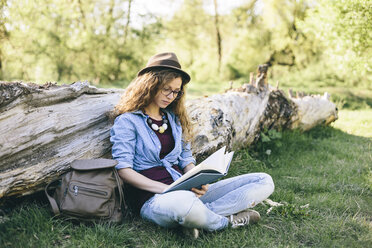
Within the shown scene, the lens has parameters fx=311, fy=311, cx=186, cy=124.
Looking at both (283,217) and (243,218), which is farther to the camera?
(283,217)

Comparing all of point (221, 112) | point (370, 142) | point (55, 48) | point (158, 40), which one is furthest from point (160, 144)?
point (158, 40)

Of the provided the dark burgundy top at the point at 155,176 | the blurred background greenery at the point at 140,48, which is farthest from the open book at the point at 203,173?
the blurred background greenery at the point at 140,48

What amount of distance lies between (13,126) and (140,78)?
124cm

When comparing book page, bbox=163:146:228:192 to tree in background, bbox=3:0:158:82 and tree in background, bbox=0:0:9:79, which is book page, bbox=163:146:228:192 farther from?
tree in background, bbox=3:0:158:82

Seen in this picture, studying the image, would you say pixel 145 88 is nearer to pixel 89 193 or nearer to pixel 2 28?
pixel 89 193

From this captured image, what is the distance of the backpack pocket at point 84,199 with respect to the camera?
2539mm

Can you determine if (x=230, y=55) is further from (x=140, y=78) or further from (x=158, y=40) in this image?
(x=140, y=78)

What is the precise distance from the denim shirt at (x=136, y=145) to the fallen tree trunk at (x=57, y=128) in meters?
0.45

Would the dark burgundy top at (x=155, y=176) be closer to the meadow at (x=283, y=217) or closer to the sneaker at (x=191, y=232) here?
the meadow at (x=283, y=217)

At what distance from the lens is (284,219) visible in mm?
3266

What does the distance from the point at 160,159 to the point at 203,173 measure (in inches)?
31.6

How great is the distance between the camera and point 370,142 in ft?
21.6

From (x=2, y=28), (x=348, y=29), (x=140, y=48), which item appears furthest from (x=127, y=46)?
(x=348, y=29)

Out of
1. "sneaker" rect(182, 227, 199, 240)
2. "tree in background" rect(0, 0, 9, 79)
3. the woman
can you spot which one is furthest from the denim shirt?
"tree in background" rect(0, 0, 9, 79)
